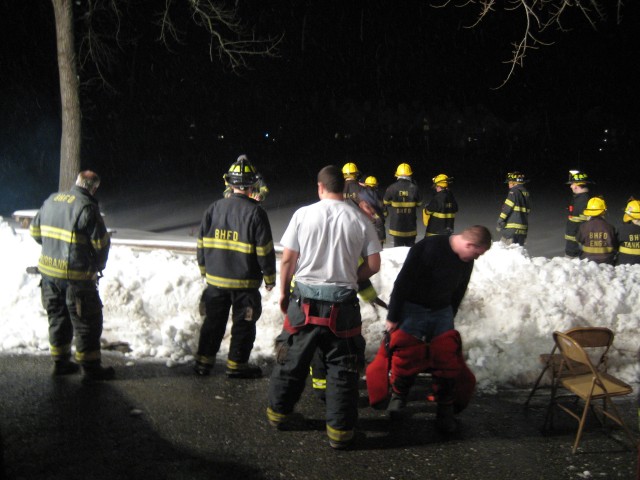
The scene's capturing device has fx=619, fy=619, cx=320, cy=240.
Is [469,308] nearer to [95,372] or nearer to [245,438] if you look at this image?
[245,438]

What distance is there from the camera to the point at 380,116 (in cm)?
6669

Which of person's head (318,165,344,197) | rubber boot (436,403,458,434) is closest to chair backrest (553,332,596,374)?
rubber boot (436,403,458,434)

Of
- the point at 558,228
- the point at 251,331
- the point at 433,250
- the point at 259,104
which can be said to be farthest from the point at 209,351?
the point at 259,104

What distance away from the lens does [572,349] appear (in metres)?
4.70

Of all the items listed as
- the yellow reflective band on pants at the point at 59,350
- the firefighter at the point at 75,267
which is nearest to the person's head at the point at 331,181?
the firefighter at the point at 75,267

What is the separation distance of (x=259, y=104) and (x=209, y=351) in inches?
1915

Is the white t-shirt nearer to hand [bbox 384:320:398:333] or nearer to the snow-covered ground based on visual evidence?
hand [bbox 384:320:398:333]

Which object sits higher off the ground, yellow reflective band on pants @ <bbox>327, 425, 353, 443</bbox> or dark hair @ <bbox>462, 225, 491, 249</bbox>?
dark hair @ <bbox>462, 225, 491, 249</bbox>

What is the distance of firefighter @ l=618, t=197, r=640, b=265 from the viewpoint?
8.84 metres

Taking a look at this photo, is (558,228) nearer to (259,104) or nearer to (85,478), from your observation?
(85,478)

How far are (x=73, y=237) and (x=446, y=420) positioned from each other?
363cm

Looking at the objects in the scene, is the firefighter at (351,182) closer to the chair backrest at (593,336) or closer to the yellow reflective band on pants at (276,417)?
the chair backrest at (593,336)

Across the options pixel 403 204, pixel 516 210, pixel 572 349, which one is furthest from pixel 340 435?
pixel 516 210

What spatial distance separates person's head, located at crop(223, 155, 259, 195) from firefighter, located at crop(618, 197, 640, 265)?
19.3ft
